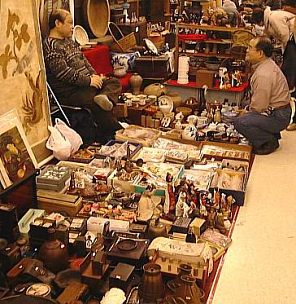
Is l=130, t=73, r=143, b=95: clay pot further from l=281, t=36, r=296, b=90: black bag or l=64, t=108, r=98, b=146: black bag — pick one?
l=281, t=36, r=296, b=90: black bag

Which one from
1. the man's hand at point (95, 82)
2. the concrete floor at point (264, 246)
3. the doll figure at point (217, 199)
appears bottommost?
the concrete floor at point (264, 246)

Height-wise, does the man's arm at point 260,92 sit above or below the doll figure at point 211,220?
above

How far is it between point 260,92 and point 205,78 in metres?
1.30

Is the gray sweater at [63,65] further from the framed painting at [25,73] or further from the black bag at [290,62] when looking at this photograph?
the black bag at [290,62]

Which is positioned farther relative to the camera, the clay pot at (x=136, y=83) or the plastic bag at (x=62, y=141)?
the clay pot at (x=136, y=83)

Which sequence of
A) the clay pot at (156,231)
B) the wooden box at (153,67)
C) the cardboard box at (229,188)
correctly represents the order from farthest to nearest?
the wooden box at (153,67) < the cardboard box at (229,188) < the clay pot at (156,231)

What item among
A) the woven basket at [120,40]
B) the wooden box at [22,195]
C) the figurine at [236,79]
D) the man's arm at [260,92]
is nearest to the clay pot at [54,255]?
the wooden box at [22,195]

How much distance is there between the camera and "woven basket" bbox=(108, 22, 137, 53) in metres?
6.22

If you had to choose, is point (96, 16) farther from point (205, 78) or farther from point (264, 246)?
point (264, 246)

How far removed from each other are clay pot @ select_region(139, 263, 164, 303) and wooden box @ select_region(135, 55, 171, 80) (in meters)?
3.95

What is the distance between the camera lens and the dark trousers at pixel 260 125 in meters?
4.64

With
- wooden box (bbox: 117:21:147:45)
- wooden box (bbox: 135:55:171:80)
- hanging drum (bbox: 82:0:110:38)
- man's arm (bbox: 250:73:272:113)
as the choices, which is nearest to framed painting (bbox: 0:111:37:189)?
man's arm (bbox: 250:73:272:113)

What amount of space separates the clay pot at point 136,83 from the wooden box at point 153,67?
0.20 metres

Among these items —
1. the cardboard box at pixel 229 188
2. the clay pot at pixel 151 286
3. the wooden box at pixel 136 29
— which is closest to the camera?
the clay pot at pixel 151 286
